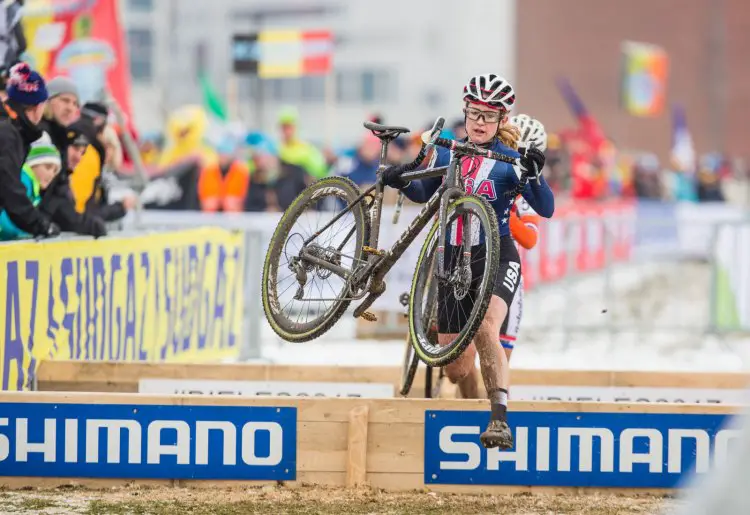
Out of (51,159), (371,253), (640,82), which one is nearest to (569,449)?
(371,253)

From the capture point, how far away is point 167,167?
19.9 meters

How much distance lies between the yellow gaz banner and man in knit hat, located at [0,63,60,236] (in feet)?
0.83

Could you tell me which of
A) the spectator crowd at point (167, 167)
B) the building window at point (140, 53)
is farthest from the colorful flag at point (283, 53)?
the building window at point (140, 53)

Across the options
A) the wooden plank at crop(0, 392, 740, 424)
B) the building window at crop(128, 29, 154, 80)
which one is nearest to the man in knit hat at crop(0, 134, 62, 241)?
the wooden plank at crop(0, 392, 740, 424)

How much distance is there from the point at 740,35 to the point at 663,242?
133ft

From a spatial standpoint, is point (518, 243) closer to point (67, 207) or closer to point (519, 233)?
point (519, 233)

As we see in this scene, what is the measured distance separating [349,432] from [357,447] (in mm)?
90

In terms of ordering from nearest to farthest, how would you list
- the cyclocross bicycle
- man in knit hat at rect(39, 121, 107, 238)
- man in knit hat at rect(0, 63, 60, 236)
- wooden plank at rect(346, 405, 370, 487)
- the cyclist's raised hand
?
1. the cyclocross bicycle
2. the cyclist's raised hand
3. wooden plank at rect(346, 405, 370, 487)
4. man in knit hat at rect(0, 63, 60, 236)
5. man in knit hat at rect(39, 121, 107, 238)

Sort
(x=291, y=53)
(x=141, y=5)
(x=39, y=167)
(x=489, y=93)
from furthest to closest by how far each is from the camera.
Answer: (x=141, y=5), (x=291, y=53), (x=39, y=167), (x=489, y=93)

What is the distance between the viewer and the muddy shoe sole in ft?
Answer: 22.9

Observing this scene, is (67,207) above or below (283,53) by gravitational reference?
below

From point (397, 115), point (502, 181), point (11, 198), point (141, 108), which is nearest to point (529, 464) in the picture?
point (502, 181)

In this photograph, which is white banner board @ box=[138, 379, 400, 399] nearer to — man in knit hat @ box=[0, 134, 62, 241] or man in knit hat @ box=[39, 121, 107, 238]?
man in knit hat @ box=[0, 134, 62, 241]

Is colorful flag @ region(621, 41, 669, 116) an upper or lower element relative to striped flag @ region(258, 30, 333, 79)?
upper
